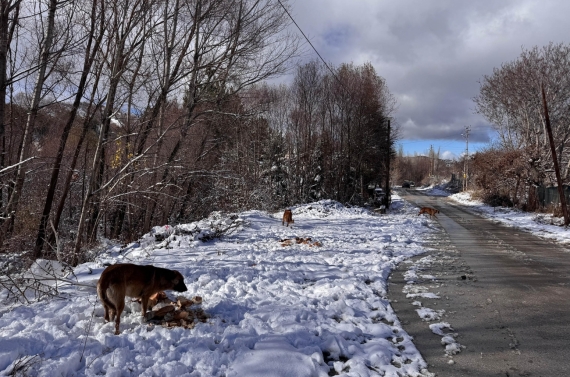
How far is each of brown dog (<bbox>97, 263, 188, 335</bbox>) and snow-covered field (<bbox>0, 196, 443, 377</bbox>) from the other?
218 mm

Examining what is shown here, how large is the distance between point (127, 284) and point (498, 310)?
493 centimetres

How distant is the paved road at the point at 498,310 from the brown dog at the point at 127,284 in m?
3.05

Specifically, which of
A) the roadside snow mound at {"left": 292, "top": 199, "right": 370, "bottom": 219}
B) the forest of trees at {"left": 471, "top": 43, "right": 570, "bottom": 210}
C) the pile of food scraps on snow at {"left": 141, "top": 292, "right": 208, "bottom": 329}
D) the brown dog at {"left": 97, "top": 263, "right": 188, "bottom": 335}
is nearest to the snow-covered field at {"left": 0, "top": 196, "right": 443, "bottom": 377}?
the pile of food scraps on snow at {"left": 141, "top": 292, "right": 208, "bottom": 329}

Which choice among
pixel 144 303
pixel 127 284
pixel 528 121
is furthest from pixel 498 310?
pixel 528 121

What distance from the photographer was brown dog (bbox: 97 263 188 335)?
3.67m

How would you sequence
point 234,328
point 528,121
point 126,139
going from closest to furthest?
point 234,328, point 126,139, point 528,121

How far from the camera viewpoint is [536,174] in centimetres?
2344

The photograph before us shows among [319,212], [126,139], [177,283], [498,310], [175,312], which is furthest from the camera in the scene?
[319,212]

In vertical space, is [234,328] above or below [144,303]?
below

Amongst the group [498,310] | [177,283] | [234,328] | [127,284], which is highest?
[127,284]

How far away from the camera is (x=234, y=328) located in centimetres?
399

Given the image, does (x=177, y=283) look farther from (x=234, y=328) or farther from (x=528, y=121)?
(x=528, y=121)

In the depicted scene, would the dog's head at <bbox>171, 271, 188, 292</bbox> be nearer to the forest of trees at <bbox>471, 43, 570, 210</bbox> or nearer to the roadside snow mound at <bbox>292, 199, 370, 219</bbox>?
the roadside snow mound at <bbox>292, 199, 370, 219</bbox>

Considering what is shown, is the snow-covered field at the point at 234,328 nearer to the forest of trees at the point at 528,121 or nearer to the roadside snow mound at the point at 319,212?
the roadside snow mound at the point at 319,212
